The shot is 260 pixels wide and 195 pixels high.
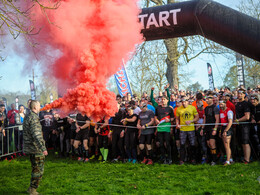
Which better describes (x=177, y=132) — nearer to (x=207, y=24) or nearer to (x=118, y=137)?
(x=118, y=137)

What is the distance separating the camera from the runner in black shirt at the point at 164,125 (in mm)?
8205

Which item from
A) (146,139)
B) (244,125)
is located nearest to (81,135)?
(146,139)

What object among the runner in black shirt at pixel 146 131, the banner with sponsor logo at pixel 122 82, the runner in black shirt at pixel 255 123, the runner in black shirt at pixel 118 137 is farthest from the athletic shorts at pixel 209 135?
the banner with sponsor logo at pixel 122 82

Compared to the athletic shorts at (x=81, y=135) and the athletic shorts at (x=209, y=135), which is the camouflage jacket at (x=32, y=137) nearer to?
the athletic shorts at (x=81, y=135)

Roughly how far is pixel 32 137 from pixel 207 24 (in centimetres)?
506

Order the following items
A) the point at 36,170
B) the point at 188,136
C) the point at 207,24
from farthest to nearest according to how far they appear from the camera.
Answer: the point at 188,136, the point at 207,24, the point at 36,170

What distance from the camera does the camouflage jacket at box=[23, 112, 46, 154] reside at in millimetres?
5665

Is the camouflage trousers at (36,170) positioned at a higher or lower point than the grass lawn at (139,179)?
higher

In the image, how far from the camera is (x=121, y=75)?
11.9 m

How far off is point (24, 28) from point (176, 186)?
4539 millimetres

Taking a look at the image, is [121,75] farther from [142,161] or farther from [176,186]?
[176,186]

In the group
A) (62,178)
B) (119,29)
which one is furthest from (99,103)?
(62,178)

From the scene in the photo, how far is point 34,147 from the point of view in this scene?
572 cm

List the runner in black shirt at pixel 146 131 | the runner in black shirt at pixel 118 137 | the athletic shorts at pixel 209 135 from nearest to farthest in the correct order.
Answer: the athletic shorts at pixel 209 135, the runner in black shirt at pixel 146 131, the runner in black shirt at pixel 118 137
